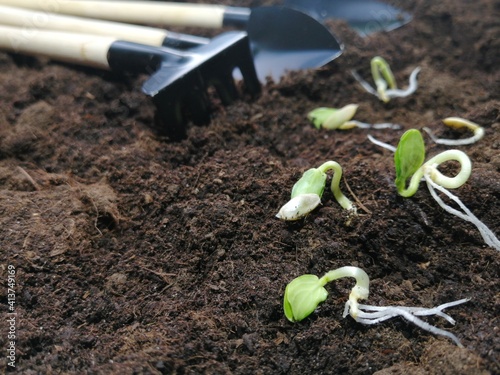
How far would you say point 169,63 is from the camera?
144cm

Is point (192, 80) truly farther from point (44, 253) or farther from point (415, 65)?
point (415, 65)

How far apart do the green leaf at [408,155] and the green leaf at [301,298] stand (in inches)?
12.8

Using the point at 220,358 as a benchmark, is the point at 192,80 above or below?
above

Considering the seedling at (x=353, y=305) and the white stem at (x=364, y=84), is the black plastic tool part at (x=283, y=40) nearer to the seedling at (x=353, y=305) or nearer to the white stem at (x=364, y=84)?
the white stem at (x=364, y=84)

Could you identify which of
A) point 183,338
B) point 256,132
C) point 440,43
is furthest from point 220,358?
point 440,43

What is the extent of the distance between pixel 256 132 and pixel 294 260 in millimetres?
505

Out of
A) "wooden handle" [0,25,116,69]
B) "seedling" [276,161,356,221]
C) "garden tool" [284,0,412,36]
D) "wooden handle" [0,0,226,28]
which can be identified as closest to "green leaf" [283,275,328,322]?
"seedling" [276,161,356,221]

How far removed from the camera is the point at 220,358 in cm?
91

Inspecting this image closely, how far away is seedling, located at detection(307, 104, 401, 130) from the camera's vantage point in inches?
57.3

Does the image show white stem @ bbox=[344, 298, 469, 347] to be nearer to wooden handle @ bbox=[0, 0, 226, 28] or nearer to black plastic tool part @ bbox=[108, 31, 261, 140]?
black plastic tool part @ bbox=[108, 31, 261, 140]

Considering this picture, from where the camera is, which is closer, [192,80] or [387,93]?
[192,80]

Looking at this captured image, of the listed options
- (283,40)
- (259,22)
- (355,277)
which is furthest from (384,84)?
(355,277)

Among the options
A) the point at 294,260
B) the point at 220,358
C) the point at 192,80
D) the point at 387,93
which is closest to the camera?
the point at 220,358

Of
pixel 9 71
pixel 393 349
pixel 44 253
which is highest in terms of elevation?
pixel 9 71
